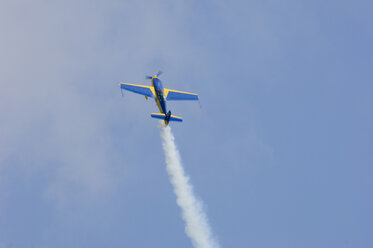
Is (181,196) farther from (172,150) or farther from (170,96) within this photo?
(170,96)

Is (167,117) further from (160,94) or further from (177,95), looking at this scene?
(177,95)

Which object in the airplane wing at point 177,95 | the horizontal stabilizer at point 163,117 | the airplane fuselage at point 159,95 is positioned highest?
the airplane wing at point 177,95

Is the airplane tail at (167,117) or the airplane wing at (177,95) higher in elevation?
the airplane wing at (177,95)

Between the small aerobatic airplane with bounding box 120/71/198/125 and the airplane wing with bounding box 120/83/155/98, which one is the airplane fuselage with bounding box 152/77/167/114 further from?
the airplane wing with bounding box 120/83/155/98

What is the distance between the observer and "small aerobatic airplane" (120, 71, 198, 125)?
82944 mm

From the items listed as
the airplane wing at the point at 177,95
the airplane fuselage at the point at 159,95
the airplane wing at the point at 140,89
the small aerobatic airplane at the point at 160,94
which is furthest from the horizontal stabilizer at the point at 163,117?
the airplane wing at the point at 177,95

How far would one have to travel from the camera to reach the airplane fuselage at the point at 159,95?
8612 cm

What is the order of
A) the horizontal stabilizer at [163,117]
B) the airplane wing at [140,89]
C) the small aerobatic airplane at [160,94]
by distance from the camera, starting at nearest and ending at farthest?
the horizontal stabilizer at [163,117], the small aerobatic airplane at [160,94], the airplane wing at [140,89]

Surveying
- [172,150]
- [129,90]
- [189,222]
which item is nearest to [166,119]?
[172,150]

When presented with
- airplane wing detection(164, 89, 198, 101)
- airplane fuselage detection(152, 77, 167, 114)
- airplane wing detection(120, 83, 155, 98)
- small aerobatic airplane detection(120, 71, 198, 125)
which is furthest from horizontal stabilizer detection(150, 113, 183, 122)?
A: airplane wing detection(164, 89, 198, 101)

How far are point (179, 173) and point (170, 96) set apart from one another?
56.4ft

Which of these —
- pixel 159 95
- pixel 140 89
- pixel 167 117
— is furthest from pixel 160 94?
pixel 167 117

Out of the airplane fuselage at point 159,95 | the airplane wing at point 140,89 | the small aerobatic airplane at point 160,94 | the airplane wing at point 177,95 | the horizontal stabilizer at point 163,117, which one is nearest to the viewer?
the horizontal stabilizer at point 163,117

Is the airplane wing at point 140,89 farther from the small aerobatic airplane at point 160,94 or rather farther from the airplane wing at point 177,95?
the airplane wing at point 177,95
